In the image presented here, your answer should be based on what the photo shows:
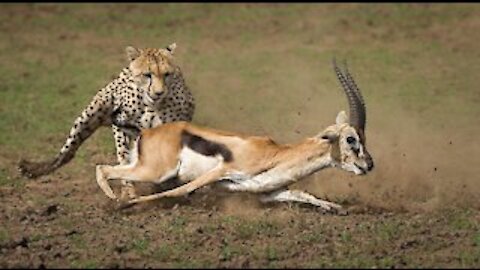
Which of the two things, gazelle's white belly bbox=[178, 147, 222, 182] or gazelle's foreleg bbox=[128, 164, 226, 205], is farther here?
gazelle's white belly bbox=[178, 147, 222, 182]

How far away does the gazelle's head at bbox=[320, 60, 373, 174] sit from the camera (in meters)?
8.65

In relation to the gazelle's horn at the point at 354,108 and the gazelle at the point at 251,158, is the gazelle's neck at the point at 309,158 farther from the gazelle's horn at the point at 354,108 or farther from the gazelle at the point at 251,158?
the gazelle's horn at the point at 354,108

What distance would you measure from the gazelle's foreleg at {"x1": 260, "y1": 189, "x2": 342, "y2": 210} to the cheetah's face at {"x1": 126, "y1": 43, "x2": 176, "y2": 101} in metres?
1.48

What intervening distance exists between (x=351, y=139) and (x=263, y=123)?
13.7 feet

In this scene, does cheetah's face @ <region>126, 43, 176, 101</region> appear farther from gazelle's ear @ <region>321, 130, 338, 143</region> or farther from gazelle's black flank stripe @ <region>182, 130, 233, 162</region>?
gazelle's ear @ <region>321, 130, 338, 143</region>

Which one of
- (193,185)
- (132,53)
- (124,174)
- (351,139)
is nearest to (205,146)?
(193,185)

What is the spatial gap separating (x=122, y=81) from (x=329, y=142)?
7.81ft

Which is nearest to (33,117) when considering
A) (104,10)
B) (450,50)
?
(450,50)

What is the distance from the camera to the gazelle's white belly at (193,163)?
8836 millimetres

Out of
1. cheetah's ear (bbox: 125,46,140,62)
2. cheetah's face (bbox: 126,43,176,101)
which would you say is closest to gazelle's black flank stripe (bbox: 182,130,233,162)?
cheetah's face (bbox: 126,43,176,101)

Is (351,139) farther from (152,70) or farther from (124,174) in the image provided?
(152,70)

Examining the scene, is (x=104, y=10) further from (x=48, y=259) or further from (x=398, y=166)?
(x=48, y=259)

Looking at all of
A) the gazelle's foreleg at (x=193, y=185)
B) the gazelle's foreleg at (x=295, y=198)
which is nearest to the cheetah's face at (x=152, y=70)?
the gazelle's foreleg at (x=193, y=185)

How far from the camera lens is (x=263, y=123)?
12.8 metres
